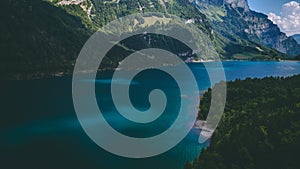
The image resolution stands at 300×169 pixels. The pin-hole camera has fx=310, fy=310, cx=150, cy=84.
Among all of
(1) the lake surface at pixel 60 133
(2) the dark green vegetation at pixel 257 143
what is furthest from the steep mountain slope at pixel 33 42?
(2) the dark green vegetation at pixel 257 143

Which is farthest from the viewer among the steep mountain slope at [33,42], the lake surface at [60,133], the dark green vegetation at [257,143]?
the steep mountain slope at [33,42]

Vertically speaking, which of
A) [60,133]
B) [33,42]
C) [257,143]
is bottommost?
[60,133]

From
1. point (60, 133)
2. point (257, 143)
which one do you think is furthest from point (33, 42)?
point (257, 143)

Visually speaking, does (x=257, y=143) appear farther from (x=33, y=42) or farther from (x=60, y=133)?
(x=33, y=42)

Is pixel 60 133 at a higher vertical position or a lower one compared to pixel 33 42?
lower

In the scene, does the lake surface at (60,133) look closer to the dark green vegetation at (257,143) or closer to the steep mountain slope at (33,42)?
the dark green vegetation at (257,143)

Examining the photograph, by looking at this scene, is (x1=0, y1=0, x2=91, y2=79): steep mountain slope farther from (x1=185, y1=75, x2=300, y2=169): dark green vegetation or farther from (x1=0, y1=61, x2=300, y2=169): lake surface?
(x1=185, y1=75, x2=300, y2=169): dark green vegetation

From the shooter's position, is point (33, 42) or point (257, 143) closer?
point (257, 143)

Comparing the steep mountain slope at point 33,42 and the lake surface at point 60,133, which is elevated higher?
the steep mountain slope at point 33,42

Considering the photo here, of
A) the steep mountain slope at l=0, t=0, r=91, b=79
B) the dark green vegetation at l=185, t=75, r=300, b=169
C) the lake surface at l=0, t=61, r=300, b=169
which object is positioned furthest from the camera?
the steep mountain slope at l=0, t=0, r=91, b=79

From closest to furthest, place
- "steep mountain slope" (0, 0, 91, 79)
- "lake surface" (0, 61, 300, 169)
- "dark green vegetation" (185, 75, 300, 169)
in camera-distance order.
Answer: "dark green vegetation" (185, 75, 300, 169), "lake surface" (0, 61, 300, 169), "steep mountain slope" (0, 0, 91, 79)

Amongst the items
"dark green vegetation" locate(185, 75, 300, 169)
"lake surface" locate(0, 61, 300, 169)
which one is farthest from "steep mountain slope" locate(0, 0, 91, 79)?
"dark green vegetation" locate(185, 75, 300, 169)

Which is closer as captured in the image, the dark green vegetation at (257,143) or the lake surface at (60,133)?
the dark green vegetation at (257,143)
